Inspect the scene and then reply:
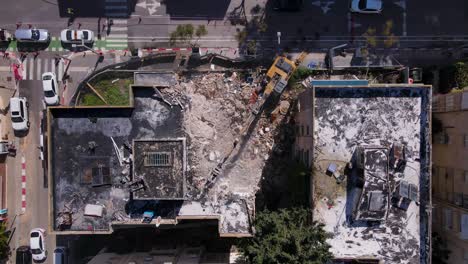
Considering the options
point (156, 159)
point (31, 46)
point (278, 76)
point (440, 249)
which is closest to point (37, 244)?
point (156, 159)

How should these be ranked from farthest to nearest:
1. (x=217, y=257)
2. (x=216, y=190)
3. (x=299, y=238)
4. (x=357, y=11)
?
(x=357, y=11) < (x=217, y=257) < (x=216, y=190) < (x=299, y=238)

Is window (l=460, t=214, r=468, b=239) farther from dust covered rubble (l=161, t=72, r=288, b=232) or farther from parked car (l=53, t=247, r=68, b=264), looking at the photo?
parked car (l=53, t=247, r=68, b=264)

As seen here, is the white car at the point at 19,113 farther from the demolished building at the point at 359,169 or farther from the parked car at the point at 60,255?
the demolished building at the point at 359,169

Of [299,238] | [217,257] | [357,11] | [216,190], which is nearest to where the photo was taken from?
[299,238]

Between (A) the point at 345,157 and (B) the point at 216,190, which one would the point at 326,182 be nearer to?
(A) the point at 345,157

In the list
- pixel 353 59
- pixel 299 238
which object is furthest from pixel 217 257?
pixel 353 59

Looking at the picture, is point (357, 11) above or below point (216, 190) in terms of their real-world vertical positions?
above

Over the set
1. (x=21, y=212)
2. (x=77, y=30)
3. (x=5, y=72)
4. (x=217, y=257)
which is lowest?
(x=217, y=257)
